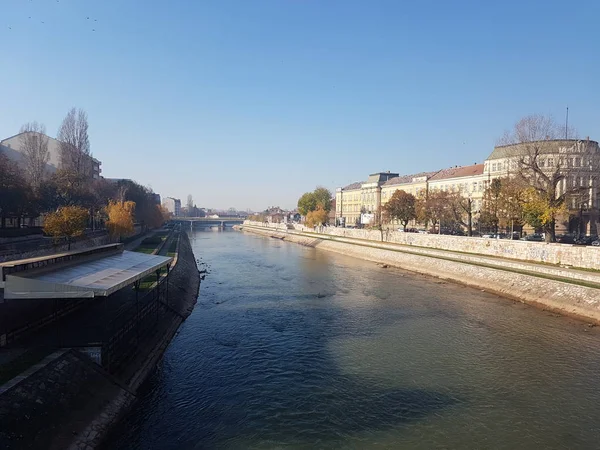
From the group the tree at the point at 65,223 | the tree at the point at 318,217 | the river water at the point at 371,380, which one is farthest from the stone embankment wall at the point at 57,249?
the tree at the point at 318,217

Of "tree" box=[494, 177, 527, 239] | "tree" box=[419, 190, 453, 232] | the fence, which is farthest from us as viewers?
"tree" box=[419, 190, 453, 232]

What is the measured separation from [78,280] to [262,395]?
823 centimetres

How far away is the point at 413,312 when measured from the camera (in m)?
28.0

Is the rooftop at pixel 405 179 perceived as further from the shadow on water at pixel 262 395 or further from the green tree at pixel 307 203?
the shadow on water at pixel 262 395

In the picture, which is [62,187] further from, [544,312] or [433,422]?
[544,312]

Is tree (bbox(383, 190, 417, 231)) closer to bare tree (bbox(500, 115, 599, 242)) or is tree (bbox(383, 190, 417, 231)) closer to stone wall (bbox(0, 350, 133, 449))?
bare tree (bbox(500, 115, 599, 242))

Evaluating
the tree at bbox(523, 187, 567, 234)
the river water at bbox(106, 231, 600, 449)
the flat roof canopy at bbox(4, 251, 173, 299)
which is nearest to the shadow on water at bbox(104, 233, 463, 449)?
→ the river water at bbox(106, 231, 600, 449)

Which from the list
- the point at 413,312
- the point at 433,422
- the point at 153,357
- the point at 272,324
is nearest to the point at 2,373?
the point at 153,357

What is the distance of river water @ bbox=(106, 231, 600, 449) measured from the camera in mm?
12578

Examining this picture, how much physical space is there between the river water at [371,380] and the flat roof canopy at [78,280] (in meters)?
4.33

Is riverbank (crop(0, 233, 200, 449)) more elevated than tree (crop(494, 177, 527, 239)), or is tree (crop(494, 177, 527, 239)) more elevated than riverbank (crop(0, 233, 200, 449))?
tree (crop(494, 177, 527, 239))

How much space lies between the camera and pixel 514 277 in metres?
33.8

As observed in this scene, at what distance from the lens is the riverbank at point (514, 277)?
2689 centimetres

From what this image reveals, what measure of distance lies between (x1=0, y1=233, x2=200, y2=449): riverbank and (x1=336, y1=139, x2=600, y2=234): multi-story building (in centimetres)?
4004
